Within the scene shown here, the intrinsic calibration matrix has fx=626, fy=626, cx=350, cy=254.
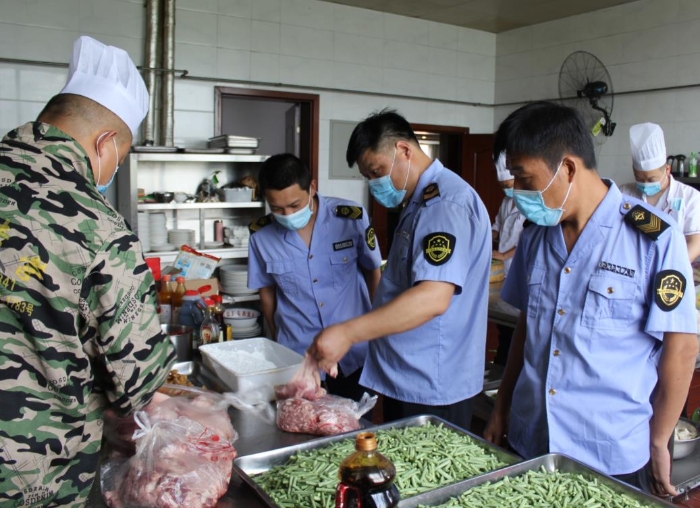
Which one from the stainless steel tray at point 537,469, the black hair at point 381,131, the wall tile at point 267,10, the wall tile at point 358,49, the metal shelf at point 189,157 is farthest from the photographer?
the wall tile at point 358,49

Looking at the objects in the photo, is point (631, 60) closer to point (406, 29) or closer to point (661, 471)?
point (406, 29)

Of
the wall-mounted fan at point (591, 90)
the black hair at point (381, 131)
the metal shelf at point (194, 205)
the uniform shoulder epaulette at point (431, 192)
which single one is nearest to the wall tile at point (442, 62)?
the wall-mounted fan at point (591, 90)

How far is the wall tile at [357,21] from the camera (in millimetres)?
6258

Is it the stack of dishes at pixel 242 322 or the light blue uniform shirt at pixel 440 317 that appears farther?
the stack of dishes at pixel 242 322

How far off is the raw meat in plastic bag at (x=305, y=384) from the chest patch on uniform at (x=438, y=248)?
48cm

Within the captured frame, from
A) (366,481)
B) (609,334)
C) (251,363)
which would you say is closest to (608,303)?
(609,334)

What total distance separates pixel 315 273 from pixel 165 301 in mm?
773

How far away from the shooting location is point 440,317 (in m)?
2.12

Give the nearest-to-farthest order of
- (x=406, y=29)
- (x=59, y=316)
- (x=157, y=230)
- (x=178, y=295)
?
1. (x=59, y=316)
2. (x=178, y=295)
3. (x=157, y=230)
4. (x=406, y=29)

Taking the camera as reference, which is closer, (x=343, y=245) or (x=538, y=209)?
(x=538, y=209)

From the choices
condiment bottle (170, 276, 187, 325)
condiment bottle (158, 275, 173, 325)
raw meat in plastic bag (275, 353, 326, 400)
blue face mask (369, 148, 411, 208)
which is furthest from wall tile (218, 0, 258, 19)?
raw meat in plastic bag (275, 353, 326, 400)

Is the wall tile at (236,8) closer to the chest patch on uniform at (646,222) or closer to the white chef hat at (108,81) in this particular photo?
the white chef hat at (108,81)

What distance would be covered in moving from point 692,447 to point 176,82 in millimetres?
4690

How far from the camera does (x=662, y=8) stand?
595 cm
